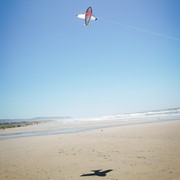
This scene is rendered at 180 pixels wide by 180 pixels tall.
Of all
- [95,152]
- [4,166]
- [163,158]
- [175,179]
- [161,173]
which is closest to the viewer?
[175,179]

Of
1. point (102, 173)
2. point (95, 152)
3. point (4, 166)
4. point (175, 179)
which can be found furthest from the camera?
point (95, 152)

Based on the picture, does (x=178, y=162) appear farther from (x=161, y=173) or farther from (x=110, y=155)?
(x=110, y=155)

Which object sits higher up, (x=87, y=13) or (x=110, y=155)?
(x=87, y=13)

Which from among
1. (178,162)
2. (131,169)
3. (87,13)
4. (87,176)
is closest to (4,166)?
(87,176)

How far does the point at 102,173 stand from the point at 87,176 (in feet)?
1.84

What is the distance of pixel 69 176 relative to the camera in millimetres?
7359

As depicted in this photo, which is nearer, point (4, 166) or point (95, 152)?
point (4, 166)

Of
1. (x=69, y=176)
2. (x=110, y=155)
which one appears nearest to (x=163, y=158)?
(x=110, y=155)

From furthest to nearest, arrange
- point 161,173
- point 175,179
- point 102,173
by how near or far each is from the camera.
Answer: point 102,173 → point 161,173 → point 175,179

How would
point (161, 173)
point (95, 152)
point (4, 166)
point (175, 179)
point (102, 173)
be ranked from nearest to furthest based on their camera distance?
point (175, 179) < point (161, 173) < point (102, 173) < point (4, 166) < point (95, 152)

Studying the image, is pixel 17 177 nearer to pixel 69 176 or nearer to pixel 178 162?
pixel 69 176

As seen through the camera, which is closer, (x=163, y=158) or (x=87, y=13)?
(x=163, y=158)

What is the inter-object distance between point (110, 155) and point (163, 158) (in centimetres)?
250

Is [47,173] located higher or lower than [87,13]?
lower
